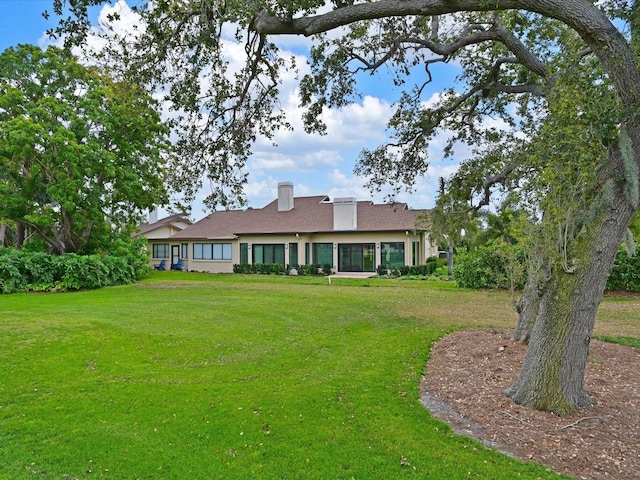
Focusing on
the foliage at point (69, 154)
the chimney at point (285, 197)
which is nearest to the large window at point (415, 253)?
the chimney at point (285, 197)

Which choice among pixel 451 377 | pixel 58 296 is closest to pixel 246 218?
pixel 58 296

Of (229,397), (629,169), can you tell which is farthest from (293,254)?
(629,169)

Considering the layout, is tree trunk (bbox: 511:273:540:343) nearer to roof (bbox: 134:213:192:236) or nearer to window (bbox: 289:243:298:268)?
window (bbox: 289:243:298:268)

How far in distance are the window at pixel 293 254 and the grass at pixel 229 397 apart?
15.4 meters

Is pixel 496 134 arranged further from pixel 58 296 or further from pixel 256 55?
pixel 58 296

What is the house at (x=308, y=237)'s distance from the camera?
2459 cm

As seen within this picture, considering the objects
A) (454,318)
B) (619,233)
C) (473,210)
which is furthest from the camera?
(454,318)

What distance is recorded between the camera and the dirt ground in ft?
12.1

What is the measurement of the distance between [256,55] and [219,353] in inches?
203

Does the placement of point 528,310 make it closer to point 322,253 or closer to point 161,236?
point 322,253

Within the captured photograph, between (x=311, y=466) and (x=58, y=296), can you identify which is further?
(x=58, y=296)

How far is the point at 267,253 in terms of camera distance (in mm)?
Result: 27359

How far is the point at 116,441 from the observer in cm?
406

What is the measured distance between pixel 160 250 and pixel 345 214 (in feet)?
52.2
